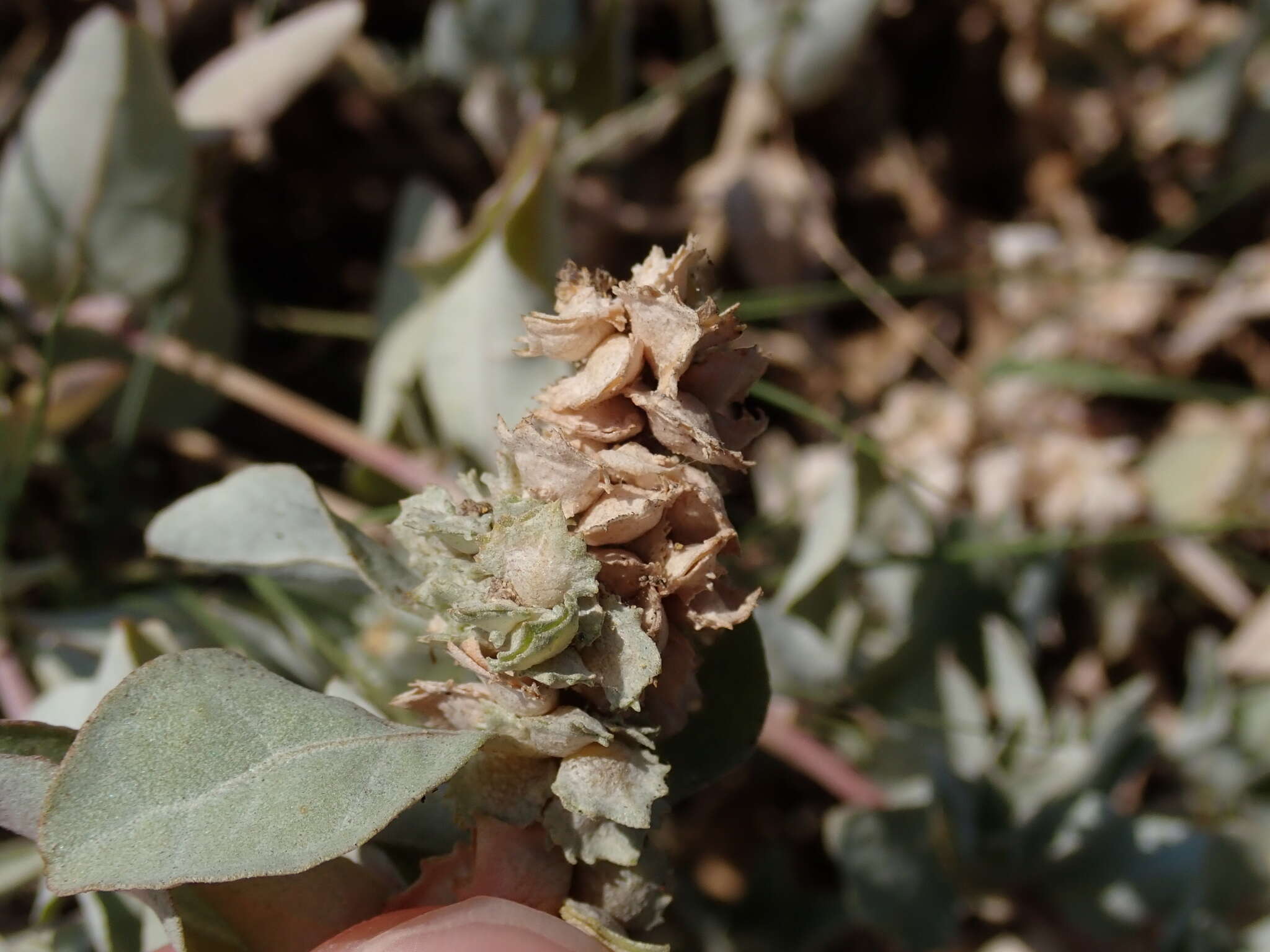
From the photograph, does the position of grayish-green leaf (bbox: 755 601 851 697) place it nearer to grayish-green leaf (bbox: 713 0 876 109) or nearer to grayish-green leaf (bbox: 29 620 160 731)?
grayish-green leaf (bbox: 29 620 160 731)

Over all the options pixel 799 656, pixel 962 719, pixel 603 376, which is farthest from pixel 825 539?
pixel 603 376

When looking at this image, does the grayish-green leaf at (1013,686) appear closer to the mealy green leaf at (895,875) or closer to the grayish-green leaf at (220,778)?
the mealy green leaf at (895,875)

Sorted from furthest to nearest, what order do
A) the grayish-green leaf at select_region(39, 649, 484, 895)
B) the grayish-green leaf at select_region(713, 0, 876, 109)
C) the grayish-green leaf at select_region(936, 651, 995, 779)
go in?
the grayish-green leaf at select_region(713, 0, 876, 109) → the grayish-green leaf at select_region(936, 651, 995, 779) → the grayish-green leaf at select_region(39, 649, 484, 895)

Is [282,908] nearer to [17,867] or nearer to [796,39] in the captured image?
[17,867]

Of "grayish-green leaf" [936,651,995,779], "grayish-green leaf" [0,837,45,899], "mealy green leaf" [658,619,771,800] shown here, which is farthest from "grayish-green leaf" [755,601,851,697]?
"grayish-green leaf" [0,837,45,899]

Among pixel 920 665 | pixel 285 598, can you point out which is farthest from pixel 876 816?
pixel 285 598

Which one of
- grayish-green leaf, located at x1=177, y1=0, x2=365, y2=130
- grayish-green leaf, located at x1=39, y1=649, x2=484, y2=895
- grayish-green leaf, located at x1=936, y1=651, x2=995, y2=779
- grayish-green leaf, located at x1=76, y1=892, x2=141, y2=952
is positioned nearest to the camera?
grayish-green leaf, located at x1=39, y1=649, x2=484, y2=895

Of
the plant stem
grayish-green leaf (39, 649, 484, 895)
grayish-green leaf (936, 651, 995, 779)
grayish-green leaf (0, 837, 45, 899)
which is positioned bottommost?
grayish-green leaf (0, 837, 45, 899)
